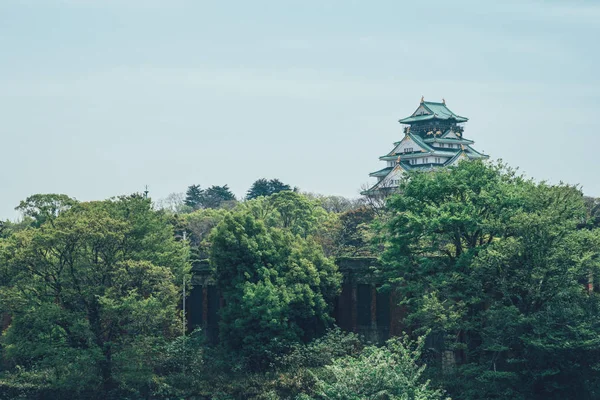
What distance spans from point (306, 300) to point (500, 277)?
968cm

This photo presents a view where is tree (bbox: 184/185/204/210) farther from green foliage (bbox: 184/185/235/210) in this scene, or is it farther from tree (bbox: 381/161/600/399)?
tree (bbox: 381/161/600/399)

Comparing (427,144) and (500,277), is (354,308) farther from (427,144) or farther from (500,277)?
(427,144)

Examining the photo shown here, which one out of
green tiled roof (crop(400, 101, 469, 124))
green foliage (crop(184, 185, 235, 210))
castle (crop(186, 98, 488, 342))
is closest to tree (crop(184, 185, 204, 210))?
green foliage (crop(184, 185, 235, 210))

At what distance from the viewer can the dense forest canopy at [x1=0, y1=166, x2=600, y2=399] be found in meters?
38.8

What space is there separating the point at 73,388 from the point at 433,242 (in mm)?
17529

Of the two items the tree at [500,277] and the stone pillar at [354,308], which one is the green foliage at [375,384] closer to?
the tree at [500,277]

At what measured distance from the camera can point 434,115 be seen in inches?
4498

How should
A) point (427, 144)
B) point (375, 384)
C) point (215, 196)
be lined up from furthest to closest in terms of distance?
point (215, 196)
point (427, 144)
point (375, 384)

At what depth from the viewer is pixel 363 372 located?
118 feet

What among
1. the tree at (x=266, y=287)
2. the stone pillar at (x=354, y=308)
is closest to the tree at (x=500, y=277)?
the tree at (x=266, y=287)

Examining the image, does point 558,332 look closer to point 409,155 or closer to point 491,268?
point 491,268

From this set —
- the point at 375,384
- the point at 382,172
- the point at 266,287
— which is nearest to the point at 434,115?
the point at 382,172

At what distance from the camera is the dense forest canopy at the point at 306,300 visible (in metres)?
38.8

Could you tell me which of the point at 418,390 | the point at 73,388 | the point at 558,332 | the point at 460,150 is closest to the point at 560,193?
the point at 558,332
